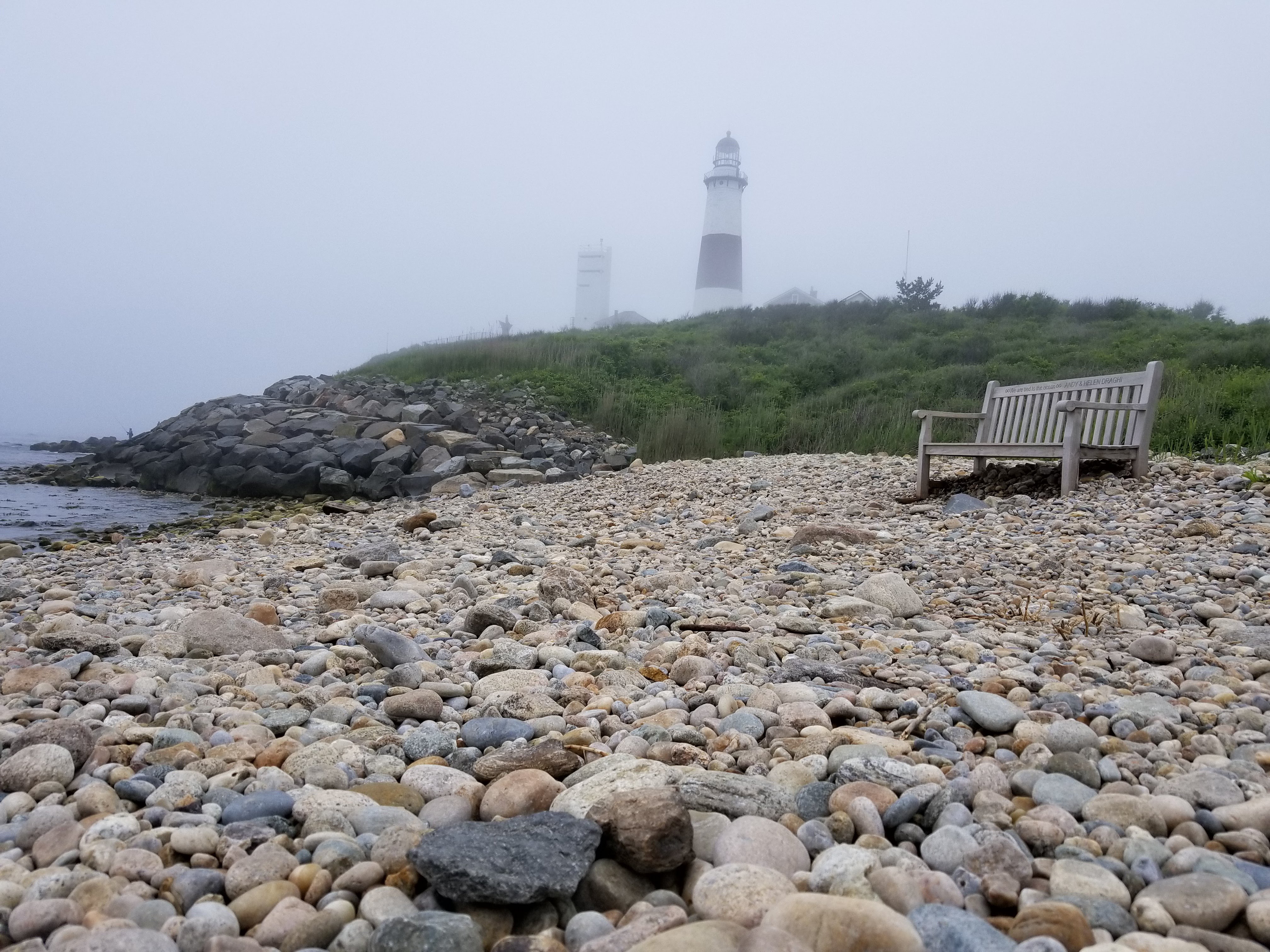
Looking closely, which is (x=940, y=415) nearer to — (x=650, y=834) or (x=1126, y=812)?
(x=1126, y=812)

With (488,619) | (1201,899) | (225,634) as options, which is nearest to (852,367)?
(488,619)

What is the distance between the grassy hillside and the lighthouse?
21.2 meters

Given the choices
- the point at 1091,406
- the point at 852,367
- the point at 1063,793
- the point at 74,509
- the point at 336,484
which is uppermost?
the point at 852,367

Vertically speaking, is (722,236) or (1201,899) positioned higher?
(722,236)

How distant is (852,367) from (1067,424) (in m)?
10.6

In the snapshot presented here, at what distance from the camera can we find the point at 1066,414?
562cm

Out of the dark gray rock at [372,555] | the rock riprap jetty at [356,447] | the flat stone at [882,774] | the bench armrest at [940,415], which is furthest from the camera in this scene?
the rock riprap jetty at [356,447]

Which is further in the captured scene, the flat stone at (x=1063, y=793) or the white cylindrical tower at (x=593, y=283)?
the white cylindrical tower at (x=593, y=283)

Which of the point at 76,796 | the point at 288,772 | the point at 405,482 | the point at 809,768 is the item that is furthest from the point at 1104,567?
the point at 405,482

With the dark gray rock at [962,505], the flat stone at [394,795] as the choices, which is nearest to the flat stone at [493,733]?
the flat stone at [394,795]

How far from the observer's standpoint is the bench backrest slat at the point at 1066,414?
5.84 meters

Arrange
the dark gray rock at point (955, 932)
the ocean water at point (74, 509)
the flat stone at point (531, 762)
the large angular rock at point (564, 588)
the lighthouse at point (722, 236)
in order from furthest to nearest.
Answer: the lighthouse at point (722, 236), the ocean water at point (74, 509), the large angular rock at point (564, 588), the flat stone at point (531, 762), the dark gray rock at point (955, 932)

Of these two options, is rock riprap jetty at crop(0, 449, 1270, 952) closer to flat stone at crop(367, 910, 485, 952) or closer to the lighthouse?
flat stone at crop(367, 910, 485, 952)

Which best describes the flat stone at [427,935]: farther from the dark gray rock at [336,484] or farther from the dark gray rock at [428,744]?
the dark gray rock at [336,484]
